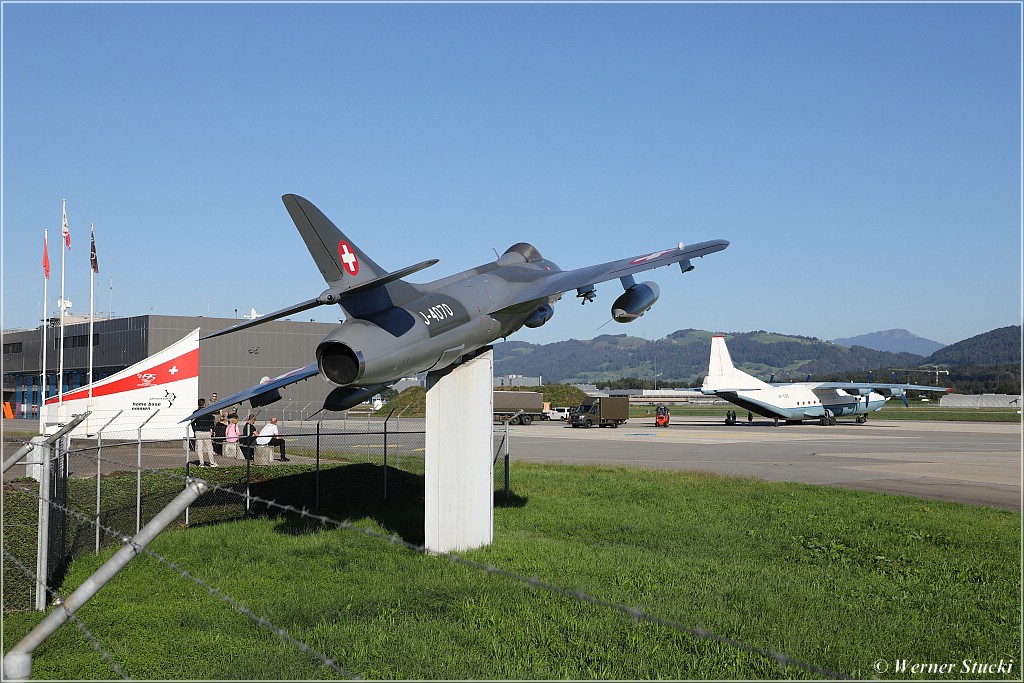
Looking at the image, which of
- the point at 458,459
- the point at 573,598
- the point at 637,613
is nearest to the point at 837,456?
the point at 458,459

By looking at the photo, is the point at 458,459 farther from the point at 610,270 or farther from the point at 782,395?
the point at 782,395

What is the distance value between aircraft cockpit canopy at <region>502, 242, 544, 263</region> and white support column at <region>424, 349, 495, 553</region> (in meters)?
2.69

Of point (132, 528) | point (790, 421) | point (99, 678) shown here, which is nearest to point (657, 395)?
point (790, 421)

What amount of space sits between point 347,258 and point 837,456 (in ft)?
89.5

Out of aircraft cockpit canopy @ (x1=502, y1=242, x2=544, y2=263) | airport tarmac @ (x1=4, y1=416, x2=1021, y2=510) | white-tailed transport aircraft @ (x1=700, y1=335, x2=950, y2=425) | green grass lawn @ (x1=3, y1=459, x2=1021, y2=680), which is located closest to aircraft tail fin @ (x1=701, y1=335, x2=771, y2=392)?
white-tailed transport aircraft @ (x1=700, y1=335, x2=950, y2=425)

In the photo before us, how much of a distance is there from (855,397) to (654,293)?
2014 inches

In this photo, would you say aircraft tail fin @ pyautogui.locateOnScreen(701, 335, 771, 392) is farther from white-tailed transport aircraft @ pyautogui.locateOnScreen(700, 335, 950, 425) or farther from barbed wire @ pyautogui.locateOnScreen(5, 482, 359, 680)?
barbed wire @ pyautogui.locateOnScreen(5, 482, 359, 680)

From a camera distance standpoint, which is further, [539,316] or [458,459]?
[539,316]

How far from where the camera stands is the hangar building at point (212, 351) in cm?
7125

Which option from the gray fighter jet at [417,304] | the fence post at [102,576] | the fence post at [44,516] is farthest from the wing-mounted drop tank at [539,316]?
the fence post at [102,576]

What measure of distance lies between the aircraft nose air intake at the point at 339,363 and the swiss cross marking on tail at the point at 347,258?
0.95 metres

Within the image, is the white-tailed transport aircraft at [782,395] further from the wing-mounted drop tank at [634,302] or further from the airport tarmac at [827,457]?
the wing-mounted drop tank at [634,302]

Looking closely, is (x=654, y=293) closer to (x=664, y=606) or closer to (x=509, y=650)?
(x=664, y=606)

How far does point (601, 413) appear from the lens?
6125 centimetres
